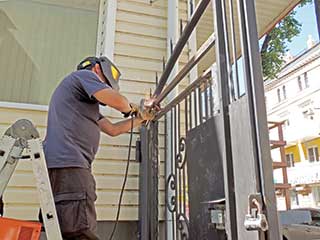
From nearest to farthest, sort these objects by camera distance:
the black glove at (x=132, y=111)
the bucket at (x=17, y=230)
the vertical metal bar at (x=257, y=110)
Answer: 1. the vertical metal bar at (x=257, y=110)
2. the bucket at (x=17, y=230)
3. the black glove at (x=132, y=111)

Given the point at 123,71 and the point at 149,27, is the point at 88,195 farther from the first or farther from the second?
the point at 149,27

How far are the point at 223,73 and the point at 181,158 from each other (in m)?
0.87

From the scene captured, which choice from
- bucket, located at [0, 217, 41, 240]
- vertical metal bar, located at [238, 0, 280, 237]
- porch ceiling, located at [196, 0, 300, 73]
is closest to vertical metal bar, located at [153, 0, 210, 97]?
vertical metal bar, located at [238, 0, 280, 237]

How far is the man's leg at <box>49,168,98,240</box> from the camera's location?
1.41m

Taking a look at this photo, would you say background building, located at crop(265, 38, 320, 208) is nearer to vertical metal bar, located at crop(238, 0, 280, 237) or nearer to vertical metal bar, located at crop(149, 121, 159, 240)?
vertical metal bar, located at crop(149, 121, 159, 240)

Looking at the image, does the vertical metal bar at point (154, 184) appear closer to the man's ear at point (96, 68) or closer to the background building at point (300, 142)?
the man's ear at point (96, 68)

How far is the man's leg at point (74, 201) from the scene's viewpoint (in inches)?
55.4

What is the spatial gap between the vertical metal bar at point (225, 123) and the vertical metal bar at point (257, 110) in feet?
0.48

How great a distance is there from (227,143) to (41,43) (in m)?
2.86

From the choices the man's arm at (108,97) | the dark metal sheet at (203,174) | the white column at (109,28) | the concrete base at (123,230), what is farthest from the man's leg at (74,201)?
the white column at (109,28)

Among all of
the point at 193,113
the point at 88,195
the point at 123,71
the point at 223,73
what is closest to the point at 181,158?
the point at 193,113

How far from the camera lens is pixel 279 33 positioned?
5859 millimetres

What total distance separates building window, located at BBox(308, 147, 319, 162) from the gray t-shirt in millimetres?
16336

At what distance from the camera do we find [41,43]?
3324mm
